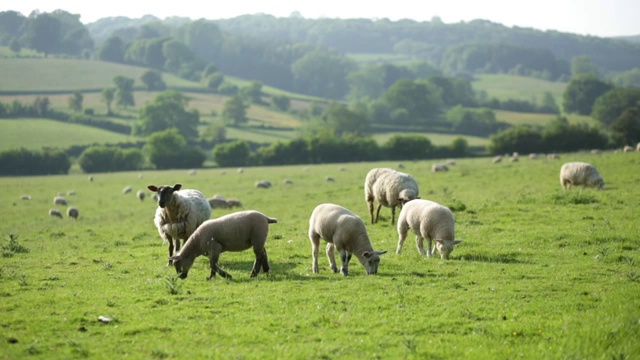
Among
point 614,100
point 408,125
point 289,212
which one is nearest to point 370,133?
point 408,125

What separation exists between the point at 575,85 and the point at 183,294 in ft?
521

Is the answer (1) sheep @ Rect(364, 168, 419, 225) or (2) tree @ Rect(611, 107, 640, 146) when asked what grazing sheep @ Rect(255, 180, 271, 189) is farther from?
(2) tree @ Rect(611, 107, 640, 146)

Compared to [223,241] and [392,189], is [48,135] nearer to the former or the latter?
[392,189]

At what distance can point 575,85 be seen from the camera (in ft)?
518

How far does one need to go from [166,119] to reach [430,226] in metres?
105

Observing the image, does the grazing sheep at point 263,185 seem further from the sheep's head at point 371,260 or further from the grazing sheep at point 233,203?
the sheep's head at point 371,260

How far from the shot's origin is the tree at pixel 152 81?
16775 cm

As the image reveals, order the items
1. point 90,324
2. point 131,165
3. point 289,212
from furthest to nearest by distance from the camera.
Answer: point 131,165 → point 289,212 → point 90,324

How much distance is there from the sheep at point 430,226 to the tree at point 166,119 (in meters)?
98.1

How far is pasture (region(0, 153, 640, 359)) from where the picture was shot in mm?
10656

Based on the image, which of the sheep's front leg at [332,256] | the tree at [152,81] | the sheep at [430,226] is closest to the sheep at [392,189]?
the sheep at [430,226]

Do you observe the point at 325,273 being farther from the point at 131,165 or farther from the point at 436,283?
the point at 131,165

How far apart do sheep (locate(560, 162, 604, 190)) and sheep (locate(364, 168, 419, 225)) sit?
37.3ft

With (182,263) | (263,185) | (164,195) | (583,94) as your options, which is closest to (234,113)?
(583,94)
